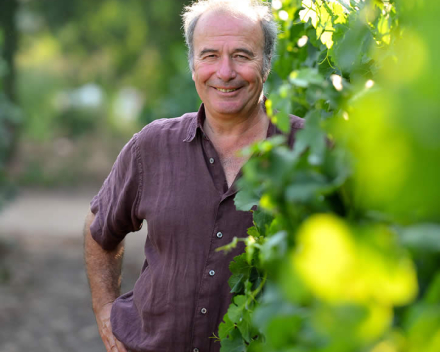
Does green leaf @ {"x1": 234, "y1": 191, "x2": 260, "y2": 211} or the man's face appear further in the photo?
the man's face

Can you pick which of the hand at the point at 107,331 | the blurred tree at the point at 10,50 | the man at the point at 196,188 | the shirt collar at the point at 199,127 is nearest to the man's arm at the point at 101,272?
the hand at the point at 107,331

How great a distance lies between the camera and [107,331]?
2572mm

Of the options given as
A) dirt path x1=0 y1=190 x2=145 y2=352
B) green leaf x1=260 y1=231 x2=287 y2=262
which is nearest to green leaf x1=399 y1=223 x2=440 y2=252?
green leaf x1=260 y1=231 x2=287 y2=262

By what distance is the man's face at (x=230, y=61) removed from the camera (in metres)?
2.29

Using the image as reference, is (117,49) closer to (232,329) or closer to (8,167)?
(8,167)

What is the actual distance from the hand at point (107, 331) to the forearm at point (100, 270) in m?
0.03

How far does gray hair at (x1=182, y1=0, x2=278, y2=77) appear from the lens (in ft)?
7.60

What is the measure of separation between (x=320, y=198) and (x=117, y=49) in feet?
47.9

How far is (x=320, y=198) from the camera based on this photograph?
927 mm

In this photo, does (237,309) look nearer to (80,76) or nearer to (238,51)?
(238,51)

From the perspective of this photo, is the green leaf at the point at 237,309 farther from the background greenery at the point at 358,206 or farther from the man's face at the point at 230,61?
the man's face at the point at 230,61

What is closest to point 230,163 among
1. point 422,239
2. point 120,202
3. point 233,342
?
point 120,202

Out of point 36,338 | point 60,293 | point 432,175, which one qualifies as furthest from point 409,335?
point 60,293

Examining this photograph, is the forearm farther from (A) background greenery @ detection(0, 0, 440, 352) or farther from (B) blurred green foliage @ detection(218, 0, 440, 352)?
(B) blurred green foliage @ detection(218, 0, 440, 352)
